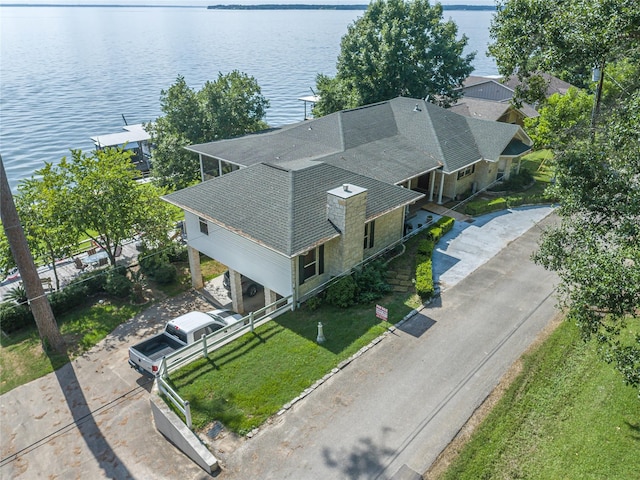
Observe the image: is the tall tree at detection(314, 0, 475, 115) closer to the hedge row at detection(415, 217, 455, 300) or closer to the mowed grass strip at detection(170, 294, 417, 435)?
the hedge row at detection(415, 217, 455, 300)

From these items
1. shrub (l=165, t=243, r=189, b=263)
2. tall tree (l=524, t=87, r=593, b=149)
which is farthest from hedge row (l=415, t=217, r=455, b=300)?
shrub (l=165, t=243, r=189, b=263)

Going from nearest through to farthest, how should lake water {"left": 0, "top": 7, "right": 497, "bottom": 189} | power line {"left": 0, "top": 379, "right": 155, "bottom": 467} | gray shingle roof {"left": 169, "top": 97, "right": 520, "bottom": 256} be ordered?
power line {"left": 0, "top": 379, "right": 155, "bottom": 467}
gray shingle roof {"left": 169, "top": 97, "right": 520, "bottom": 256}
lake water {"left": 0, "top": 7, "right": 497, "bottom": 189}

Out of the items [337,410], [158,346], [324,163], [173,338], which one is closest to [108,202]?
[158,346]

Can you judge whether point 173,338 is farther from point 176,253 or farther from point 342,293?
point 176,253

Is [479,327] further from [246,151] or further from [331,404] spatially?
[246,151]

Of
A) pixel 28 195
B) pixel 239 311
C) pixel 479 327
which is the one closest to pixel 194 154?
pixel 28 195

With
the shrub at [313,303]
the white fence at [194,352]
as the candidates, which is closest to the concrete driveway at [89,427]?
the white fence at [194,352]

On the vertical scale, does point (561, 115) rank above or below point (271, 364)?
above
